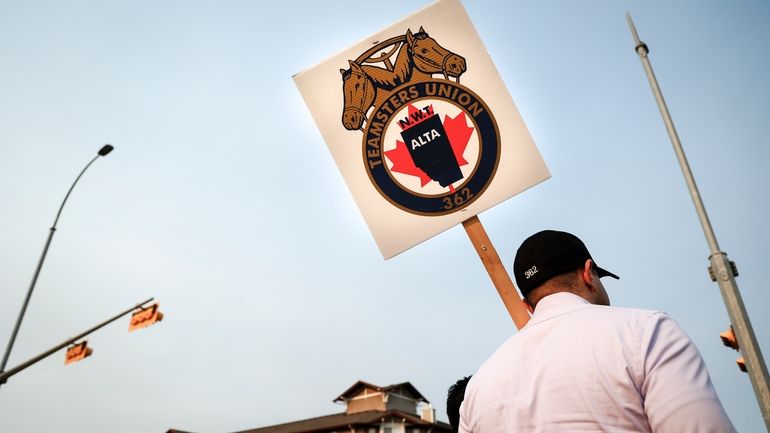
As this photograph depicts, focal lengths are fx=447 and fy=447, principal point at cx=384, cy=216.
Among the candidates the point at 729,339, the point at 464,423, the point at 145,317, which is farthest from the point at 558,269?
the point at 145,317

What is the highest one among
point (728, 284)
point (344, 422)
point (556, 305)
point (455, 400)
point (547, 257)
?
point (547, 257)

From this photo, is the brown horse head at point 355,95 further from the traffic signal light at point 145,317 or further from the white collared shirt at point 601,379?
the traffic signal light at point 145,317

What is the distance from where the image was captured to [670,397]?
1172 mm

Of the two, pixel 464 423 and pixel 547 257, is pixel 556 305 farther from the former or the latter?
pixel 464 423

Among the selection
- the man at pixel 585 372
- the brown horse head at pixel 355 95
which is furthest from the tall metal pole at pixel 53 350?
the man at pixel 585 372

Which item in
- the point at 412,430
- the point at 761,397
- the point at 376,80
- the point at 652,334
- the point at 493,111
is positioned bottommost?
the point at 412,430

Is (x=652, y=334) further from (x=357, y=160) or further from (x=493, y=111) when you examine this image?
(x=357, y=160)

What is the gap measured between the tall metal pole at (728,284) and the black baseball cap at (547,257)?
197 inches

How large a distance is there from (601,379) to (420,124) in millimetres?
1903

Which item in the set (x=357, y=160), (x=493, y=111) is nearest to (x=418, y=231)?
(x=357, y=160)

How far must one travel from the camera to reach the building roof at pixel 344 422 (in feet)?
86.6

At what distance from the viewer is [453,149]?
277cm

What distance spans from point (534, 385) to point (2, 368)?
519 inches

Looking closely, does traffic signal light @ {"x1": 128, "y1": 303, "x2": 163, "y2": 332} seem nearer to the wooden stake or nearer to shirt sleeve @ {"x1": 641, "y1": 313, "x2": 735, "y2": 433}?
the wooden stake
